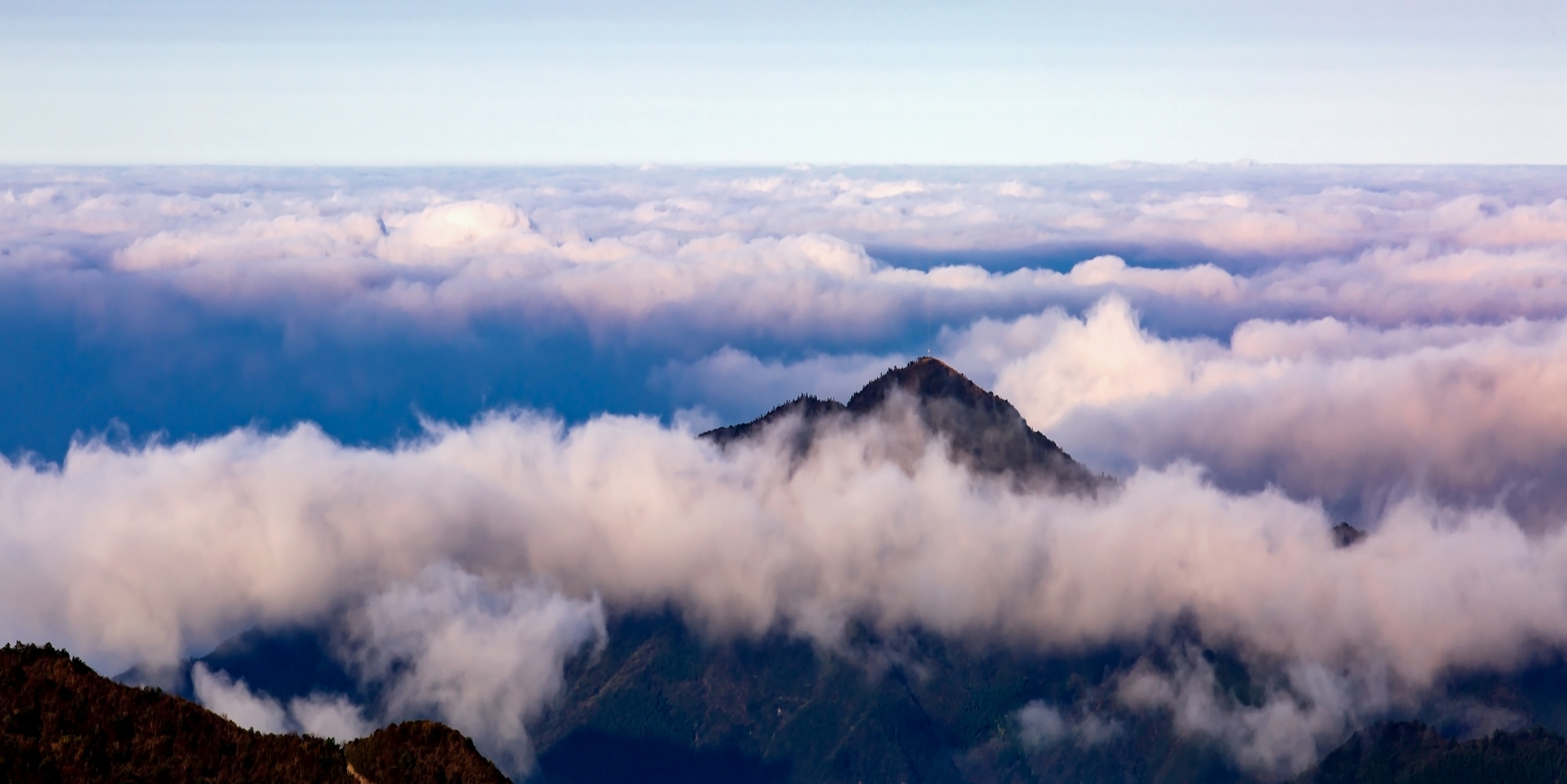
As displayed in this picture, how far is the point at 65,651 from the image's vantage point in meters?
87.7

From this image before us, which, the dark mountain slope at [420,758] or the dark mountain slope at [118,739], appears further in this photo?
A: the dark mountain slope at [420,758]

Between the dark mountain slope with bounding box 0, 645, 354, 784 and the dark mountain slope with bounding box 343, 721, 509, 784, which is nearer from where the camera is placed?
the dark mountain slope with bounding box 0, 645, 354, 784

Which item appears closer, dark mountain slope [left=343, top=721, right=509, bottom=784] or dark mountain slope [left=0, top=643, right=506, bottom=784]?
dark mountain slope [left=0, top=643, right=506, bottom=784]

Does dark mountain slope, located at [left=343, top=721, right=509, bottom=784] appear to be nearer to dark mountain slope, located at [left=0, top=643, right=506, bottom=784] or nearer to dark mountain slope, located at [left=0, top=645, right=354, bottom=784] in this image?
dark mountain slope, located at [left=0, top=643, right=506, bottom=784]

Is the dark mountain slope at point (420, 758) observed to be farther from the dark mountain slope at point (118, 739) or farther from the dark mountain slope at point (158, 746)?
the dark mountain slope at point (118, 739)

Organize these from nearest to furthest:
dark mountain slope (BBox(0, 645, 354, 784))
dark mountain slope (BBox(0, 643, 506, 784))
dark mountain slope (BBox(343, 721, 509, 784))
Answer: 1. dark mountain slope (BBox(0, 645, 354, 784))
2. dark mountain slope (BBox(0, 643, 506, 784))
3. dark mountain slope (BBox(343, 721, 509, 784))

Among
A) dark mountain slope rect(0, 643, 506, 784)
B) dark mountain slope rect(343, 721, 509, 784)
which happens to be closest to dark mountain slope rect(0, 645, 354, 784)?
dark mountain slope rect(0, 643, 506, 784)

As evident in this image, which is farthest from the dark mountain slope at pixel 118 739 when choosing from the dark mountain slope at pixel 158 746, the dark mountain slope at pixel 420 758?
the dark mountain slope at pixel 420 758

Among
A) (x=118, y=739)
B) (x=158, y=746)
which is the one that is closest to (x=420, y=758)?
(x=158, y=746)

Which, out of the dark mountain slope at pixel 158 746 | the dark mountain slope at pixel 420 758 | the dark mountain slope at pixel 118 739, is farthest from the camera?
the dark mountain slope at pixel 420 758

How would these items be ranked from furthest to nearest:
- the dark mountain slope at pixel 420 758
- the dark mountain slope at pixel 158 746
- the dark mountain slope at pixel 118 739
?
the dark mountain slope at pixel 420 758 → the dark mountain slope at pixel 158 746 → the dark mountain slope at pixel 118 739

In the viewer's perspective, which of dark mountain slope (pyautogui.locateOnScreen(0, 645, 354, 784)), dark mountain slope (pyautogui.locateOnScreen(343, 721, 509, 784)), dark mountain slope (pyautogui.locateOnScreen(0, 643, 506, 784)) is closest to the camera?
dark mountain slope (pyautogui.locateOnScreen(0, 645, 354, 784))

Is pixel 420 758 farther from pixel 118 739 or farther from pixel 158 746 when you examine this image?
pixel 118 739

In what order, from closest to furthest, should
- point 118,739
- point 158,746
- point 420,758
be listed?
point 420,758, point 158,746, point 118,739
